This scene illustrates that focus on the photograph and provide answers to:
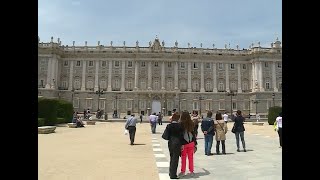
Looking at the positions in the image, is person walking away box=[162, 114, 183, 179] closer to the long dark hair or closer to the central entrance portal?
the long dark hair

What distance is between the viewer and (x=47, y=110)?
2989 centimetres

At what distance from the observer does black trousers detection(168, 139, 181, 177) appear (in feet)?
27.0

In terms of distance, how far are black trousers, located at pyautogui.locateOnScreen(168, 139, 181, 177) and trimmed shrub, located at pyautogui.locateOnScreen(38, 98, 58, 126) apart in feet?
76.1

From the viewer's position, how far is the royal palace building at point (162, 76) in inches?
2842

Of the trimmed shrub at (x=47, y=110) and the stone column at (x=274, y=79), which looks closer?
the trimmed shrub at (x=47, y=110)

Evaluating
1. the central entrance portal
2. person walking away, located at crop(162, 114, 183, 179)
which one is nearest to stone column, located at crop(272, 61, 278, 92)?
the central entrance portal

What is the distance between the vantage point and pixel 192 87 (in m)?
74.0

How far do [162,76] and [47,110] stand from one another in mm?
44597

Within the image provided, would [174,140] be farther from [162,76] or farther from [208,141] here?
[162,76]

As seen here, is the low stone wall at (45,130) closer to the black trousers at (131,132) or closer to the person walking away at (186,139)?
the black trousers at (131,132)

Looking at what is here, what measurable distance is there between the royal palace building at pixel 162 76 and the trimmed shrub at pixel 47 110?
41.1 m

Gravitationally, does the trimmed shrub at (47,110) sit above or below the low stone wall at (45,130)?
above

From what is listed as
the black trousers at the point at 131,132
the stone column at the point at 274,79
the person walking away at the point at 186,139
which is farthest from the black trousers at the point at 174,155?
the stone column at the point at 274,79
